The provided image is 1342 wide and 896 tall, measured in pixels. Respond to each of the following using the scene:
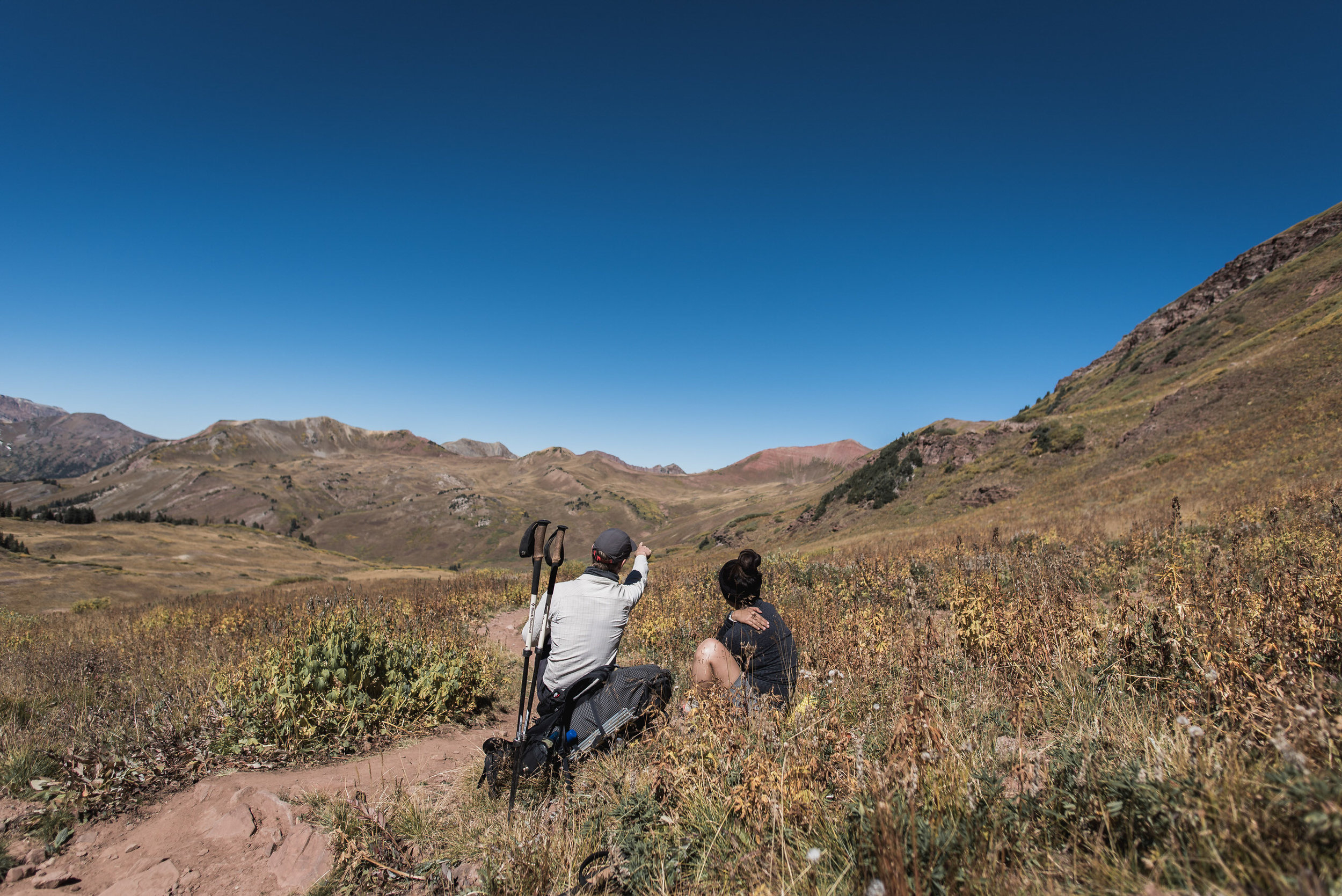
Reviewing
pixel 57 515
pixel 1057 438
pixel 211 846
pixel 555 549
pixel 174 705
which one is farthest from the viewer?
pixel 57 515

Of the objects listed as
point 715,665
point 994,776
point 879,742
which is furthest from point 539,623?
point 994,776

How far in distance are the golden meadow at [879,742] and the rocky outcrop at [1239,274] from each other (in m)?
62.5

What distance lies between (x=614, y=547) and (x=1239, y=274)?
240 ft

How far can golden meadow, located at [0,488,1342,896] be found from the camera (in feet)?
5.75

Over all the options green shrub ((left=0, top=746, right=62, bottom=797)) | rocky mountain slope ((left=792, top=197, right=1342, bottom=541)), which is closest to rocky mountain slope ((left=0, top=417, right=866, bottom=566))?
rocky mountain slope ((left=792, top=197, right=1342, bottom=541))

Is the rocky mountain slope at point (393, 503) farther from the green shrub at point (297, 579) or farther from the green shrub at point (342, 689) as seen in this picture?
the green shrub at point (342, 689)

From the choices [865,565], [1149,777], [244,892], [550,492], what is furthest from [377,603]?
[550,492]

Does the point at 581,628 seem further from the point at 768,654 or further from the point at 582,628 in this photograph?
the point at 768,654

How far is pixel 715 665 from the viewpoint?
441cm

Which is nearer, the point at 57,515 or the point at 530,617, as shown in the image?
the point at 530,617

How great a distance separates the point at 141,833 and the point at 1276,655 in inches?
262

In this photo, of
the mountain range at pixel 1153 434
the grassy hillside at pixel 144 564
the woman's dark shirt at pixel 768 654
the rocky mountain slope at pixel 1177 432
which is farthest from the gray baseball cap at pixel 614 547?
the grassy hillside at pixel 144 564

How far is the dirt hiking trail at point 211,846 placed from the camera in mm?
2939

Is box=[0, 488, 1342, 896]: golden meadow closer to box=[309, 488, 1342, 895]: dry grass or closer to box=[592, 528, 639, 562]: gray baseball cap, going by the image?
box=[309, 488, 1342, 895]: dry grass
